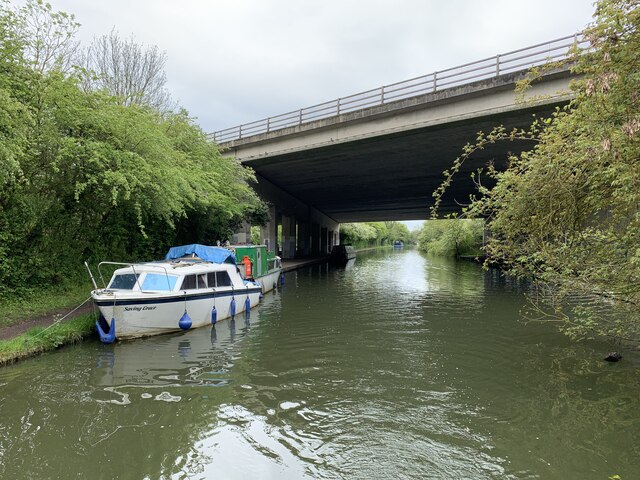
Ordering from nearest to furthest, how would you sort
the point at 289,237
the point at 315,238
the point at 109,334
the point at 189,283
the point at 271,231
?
the point at 109,334, the point at 189,283, the point at 271,231, the point at 289,237, the point at 315,238

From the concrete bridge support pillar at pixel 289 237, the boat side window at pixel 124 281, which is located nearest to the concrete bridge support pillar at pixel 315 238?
the concrete bridge support pillar at pixel 289 237

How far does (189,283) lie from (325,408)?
6598mm

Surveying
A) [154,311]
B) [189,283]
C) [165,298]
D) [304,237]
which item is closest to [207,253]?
[189,283]

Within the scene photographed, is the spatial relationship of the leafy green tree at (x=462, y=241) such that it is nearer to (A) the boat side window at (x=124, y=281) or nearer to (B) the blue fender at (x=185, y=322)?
(B) the blue fender at (x=185, y=322)

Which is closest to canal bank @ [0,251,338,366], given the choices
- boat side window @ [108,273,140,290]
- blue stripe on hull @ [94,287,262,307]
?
boat side window @ [108,273,140,290]

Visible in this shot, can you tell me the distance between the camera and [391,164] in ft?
80.5

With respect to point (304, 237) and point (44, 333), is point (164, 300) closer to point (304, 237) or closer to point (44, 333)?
point (44, 333)

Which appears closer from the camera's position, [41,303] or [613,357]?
[613,357]

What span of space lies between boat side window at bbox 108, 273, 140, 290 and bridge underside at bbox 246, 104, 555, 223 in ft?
42.4

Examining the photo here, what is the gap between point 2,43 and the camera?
32.0 feet

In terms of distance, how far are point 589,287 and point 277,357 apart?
6.38 m

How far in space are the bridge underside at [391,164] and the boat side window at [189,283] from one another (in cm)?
1144

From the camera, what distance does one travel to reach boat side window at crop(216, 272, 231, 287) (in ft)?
42.2

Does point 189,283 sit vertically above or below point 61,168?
below
